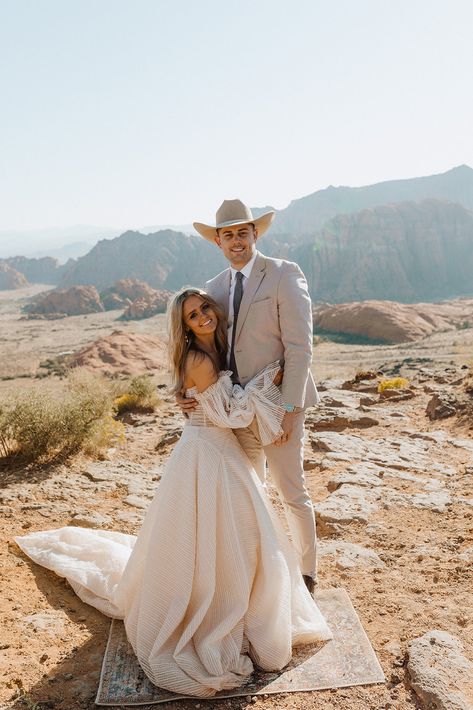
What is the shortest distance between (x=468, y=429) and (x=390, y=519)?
3145mm

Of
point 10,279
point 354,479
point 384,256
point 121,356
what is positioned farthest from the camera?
point 10,279

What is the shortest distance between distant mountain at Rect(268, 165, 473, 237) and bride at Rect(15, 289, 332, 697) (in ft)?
385

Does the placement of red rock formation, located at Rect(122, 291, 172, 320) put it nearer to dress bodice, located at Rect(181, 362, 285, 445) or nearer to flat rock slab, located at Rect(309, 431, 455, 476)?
flat rock slab, located at Rect(309, 431, 455, 476)

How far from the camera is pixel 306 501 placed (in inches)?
129

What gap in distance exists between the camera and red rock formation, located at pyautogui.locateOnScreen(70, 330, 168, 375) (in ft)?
67.7

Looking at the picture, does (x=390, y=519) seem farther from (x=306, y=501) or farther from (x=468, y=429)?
(x=468, y=429)

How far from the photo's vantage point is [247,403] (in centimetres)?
296

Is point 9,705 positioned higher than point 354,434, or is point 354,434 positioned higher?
point 9,705

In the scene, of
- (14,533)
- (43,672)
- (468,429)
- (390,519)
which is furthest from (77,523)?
(468,429)

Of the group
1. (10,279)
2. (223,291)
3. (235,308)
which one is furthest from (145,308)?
(10,279)

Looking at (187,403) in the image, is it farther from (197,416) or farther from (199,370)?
(199,370)

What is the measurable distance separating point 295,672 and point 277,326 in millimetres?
1732

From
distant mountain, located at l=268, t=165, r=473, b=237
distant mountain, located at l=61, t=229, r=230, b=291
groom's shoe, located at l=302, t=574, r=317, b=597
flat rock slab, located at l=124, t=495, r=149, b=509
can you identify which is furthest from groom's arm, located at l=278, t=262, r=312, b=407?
distant mountain, located at l=268, t=165, r=473, b=237

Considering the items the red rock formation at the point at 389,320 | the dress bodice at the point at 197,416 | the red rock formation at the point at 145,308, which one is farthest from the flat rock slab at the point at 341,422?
the red rock formation at the point at 145,308
